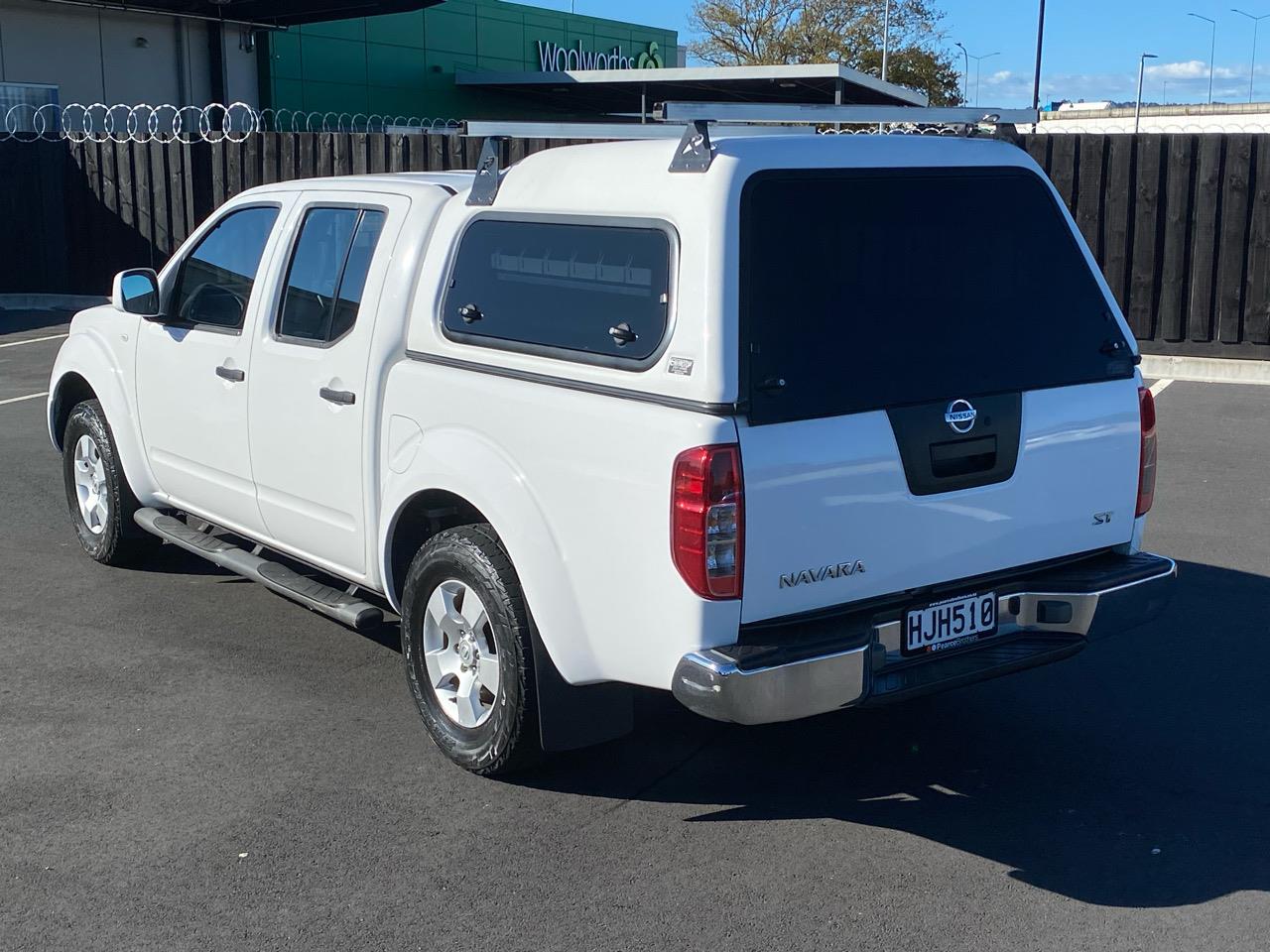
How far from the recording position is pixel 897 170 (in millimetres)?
4375

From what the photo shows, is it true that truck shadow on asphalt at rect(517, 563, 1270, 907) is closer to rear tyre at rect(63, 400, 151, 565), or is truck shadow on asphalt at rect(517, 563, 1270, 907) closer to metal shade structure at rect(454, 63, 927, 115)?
rear tyre at rect(63, 400, 151, 565)

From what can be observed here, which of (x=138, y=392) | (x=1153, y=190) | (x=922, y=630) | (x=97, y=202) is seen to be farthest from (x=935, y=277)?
(x=97, y=202)

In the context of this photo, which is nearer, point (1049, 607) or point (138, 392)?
point (1049, 607)

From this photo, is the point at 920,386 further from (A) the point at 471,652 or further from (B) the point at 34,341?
(B) the point at 34,341

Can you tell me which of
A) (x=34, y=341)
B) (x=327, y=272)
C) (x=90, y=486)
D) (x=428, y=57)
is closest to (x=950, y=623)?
(x=327, y=272)

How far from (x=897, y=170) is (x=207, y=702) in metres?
3.20

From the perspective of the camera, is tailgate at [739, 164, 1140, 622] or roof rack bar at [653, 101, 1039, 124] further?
roof rack bar at [653, 101, 1039, 124]

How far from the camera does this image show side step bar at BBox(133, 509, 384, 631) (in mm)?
5215

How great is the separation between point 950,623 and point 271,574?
277 centimetres

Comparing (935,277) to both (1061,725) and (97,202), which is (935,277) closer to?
(1061,725)

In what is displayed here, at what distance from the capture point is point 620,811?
448 cm

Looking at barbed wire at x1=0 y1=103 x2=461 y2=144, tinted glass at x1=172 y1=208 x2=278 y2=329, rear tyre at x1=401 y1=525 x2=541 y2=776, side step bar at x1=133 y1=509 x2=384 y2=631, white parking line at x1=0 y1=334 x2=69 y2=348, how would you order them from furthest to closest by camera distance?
barbed wire at x1=0 y1=103 x2=461 y2=144, white parking line at x1=0 y1=334 x2=69 y2=348, tinted glass at x1=172 y1=208 x2=278 y2=329, side step bar at x1=133 y1=509 x2=384 y2=631, rear tyre at x1=401 y1=525 x2=541 y2=776

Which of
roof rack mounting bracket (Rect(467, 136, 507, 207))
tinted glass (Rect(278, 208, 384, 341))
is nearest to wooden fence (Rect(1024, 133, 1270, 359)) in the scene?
tinted glass (Rect(278, 208, 384, 341))

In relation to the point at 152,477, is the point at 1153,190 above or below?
above
